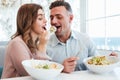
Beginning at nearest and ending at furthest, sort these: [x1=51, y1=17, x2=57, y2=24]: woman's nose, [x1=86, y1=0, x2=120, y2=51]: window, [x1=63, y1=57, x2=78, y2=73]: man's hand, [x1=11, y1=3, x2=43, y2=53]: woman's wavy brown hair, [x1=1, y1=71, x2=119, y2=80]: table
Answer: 1. [x1=1, y1=71, x2=119, y2=80]: table
2. [x1=63, y1=57, x2=78, y2=73]: man's hand
3. [x1=11, y1=3, x2=43, y2=53]: woman's wavy brown hair
4. [x1=51, y1=17, x2=57, y2=24]: woman's nose
5. [x1=86, y1=0, x2=120, y2=51]: window

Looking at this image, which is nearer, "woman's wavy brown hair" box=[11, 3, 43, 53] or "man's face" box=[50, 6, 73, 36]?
"woman's wavy brown hair" box=[11, 3, 43, 53]

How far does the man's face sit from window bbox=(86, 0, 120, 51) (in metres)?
1.08

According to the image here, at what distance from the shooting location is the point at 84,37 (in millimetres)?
1897

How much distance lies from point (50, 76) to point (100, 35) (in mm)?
2270

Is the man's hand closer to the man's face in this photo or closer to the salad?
the salad

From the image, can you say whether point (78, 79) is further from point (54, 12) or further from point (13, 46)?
point (54, 12)

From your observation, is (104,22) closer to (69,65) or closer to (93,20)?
(93,20)

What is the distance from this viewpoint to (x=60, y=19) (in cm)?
188

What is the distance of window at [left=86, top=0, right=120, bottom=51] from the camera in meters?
2.77

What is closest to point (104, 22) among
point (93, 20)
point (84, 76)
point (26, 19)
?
point (93, 20)

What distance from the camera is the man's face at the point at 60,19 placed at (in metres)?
1.85

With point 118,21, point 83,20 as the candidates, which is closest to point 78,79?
point 118,21

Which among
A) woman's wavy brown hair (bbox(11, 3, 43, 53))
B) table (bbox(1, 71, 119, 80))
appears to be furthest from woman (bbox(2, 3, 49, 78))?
table (bbox(1, 71, 119, 80))

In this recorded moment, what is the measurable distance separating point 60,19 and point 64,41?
216 millimetres
